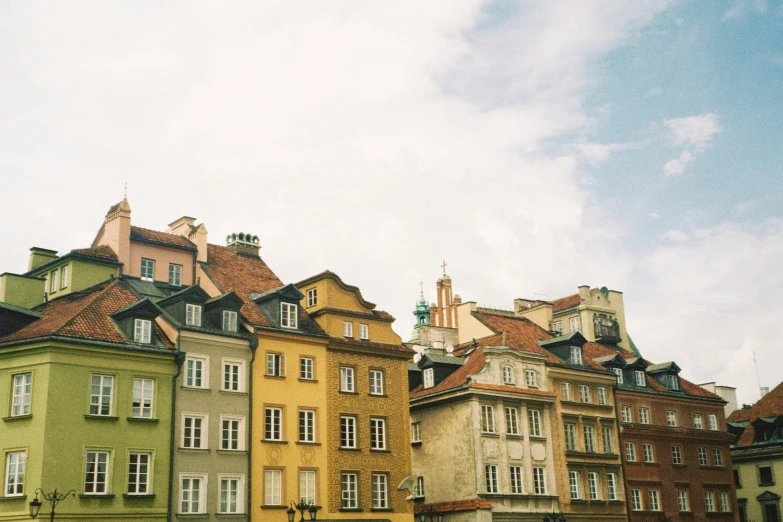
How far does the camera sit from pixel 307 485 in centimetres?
4481

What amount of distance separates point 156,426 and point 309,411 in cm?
858

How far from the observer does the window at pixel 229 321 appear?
145ft

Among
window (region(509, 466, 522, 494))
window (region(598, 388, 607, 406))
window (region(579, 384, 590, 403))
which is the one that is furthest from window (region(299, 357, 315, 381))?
window (region(598, 388, 607, 406))

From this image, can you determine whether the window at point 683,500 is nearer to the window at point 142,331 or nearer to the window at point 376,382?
the window at point 376,382

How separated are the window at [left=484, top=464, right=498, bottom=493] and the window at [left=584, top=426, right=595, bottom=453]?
7.91m

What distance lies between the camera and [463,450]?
170ft

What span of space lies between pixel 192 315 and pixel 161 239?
25.0 ft

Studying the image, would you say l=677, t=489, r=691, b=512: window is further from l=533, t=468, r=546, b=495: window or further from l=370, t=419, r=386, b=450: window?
l=370, t=419, r=386, b=450: window

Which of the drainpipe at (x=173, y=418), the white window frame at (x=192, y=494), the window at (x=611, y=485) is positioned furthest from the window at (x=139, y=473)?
the window at (x=611, y=485)

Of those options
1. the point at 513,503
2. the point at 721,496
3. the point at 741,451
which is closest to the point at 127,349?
the point at 513,503

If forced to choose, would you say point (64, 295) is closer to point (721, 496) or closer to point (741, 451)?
point (721, 496)

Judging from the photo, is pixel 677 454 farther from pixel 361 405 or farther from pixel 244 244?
pixel 244 244

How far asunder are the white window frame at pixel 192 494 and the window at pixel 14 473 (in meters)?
6.73

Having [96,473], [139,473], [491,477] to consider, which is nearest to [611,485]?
[491,477]
